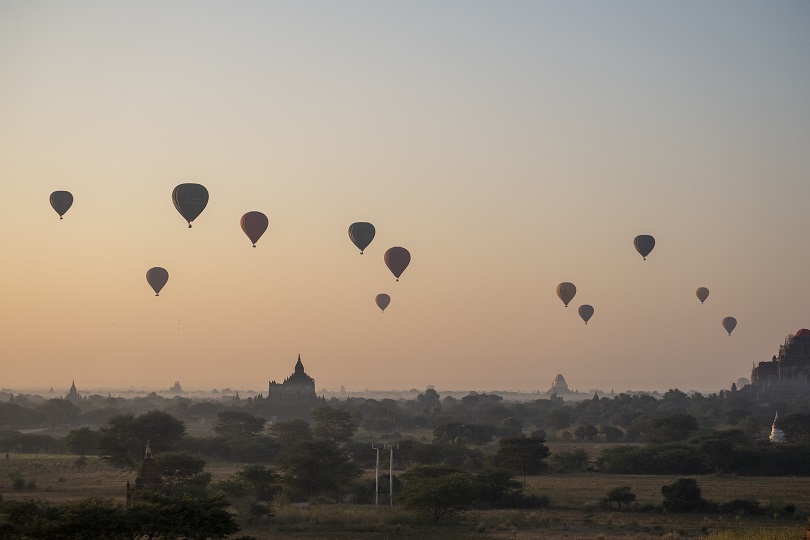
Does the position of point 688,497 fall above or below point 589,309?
below

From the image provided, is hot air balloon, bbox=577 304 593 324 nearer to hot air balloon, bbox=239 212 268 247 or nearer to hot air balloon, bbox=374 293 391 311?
hot air balloon, bbox=374 293 391 311

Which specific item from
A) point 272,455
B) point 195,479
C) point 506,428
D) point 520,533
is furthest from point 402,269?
point 506,428

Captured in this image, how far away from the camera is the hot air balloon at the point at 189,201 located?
7256 centimetres

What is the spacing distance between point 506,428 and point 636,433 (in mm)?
16569

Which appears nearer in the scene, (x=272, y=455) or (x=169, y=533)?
(x=169, y=533)

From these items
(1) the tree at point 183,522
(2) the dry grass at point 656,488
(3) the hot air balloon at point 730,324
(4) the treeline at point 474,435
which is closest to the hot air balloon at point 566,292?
(4) the treeline at point 474,435

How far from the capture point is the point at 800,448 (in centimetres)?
7906

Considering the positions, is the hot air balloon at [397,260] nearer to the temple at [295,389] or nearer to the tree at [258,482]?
the tree at [258,482]

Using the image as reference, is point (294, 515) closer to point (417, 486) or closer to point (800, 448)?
point (417, 486)

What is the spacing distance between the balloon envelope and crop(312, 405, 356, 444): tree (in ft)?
81.5

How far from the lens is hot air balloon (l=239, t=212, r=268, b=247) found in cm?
7756

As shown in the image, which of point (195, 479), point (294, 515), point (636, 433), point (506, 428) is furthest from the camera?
point (506, 428)

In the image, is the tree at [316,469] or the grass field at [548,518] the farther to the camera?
the tree at [316,469]

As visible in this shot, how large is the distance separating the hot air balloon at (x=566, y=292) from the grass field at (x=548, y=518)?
1657 inches
